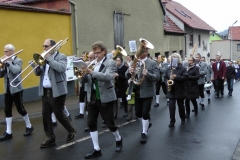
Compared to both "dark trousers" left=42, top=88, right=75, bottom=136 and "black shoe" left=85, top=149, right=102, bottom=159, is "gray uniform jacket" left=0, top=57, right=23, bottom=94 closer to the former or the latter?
"dark trousers" left=42, top=88, right=75, bottom=136

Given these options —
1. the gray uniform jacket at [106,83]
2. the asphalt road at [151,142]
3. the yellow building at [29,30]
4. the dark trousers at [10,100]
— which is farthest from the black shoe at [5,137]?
the yellow building at [29,30]

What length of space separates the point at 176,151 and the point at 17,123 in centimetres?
495

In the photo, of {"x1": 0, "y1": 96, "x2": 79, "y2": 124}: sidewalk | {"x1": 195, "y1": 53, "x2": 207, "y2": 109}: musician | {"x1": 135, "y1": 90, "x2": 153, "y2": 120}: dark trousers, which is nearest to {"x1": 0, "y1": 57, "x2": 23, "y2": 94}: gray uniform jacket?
{"x1": 0, "y1": 96, "x2": 79, "y2": 124}: sidewalk

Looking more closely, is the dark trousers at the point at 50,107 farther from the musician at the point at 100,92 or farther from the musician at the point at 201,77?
the musician at the point at 201,77

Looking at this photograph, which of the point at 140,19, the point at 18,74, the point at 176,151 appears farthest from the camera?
the point at 140,19

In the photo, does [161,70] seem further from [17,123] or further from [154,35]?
[154,35]

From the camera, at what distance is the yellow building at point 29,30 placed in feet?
35.9

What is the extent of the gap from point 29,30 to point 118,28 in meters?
6.76

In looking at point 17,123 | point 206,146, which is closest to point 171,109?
point 206,146

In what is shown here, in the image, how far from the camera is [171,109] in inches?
296

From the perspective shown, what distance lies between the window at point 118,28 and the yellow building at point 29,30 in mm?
4177

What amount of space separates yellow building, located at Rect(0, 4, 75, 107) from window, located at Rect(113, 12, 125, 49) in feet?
13.7

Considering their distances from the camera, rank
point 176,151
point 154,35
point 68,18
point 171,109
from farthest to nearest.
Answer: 1. point 154,35
2. point 68,18
3. point 171,109
4. point 176,151

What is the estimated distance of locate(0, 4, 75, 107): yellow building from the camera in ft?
35.9
